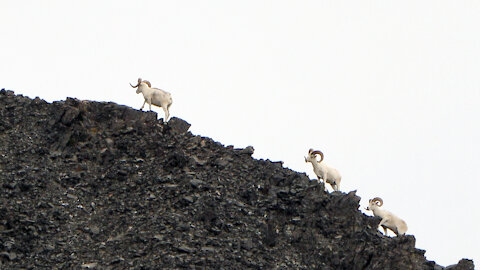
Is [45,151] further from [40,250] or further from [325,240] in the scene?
[325,240]

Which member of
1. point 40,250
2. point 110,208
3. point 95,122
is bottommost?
point 40,250

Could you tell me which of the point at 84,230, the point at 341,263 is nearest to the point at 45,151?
the point at 84,230

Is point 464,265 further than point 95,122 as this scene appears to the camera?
No

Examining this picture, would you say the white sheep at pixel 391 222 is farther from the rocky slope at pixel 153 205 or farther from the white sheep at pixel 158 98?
the white sheep at pixel 158 98

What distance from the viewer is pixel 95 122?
40.0 meters

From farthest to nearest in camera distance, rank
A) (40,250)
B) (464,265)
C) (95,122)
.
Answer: (95,122) < (464,265) < (40,250)

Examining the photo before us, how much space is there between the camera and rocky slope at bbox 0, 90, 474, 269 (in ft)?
113

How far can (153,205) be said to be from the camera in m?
36.3

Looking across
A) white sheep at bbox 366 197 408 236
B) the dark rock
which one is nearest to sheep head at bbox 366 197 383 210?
white sheep at bbox 366 197 408 236

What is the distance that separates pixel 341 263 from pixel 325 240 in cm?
114

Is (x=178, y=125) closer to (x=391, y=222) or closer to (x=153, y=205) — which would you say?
(x=153, y=205)

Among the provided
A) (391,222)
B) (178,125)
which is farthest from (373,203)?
(178,125)

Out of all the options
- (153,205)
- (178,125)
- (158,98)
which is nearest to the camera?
(153,205)

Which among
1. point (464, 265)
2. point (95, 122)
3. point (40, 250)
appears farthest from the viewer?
point (95, 122)
